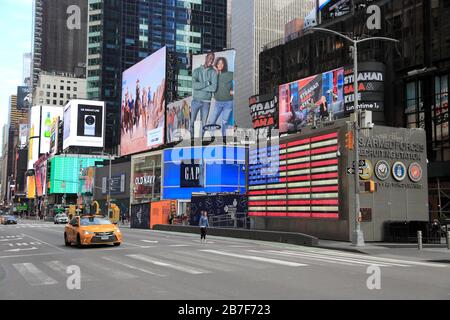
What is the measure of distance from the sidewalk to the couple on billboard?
195 ft

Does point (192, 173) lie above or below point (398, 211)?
above

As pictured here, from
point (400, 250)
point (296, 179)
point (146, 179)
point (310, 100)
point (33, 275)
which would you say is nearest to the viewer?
point (33, 275)

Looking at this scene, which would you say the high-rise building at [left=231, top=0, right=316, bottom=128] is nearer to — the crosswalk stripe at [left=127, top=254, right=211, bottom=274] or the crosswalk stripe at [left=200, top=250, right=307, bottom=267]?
the crosswalk stripe at [left=200, top=250, right=307, bottom=267]

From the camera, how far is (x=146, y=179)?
92250 millimetres

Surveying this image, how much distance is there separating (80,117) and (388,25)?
99.5m

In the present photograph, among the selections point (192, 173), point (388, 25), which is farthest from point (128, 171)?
point (388, 25)

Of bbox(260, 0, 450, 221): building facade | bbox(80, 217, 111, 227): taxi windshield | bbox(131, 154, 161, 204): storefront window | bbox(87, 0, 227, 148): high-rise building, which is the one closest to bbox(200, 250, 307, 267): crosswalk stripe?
bbox(80, 217, 111, 227): taxi windshield

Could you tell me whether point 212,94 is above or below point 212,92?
below

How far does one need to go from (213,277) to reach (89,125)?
136 meters

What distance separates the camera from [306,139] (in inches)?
1195

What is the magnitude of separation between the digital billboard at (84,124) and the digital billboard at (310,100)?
277 feet

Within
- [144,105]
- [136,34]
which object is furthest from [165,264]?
[136,34]

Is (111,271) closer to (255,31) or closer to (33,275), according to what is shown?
(33,275)
